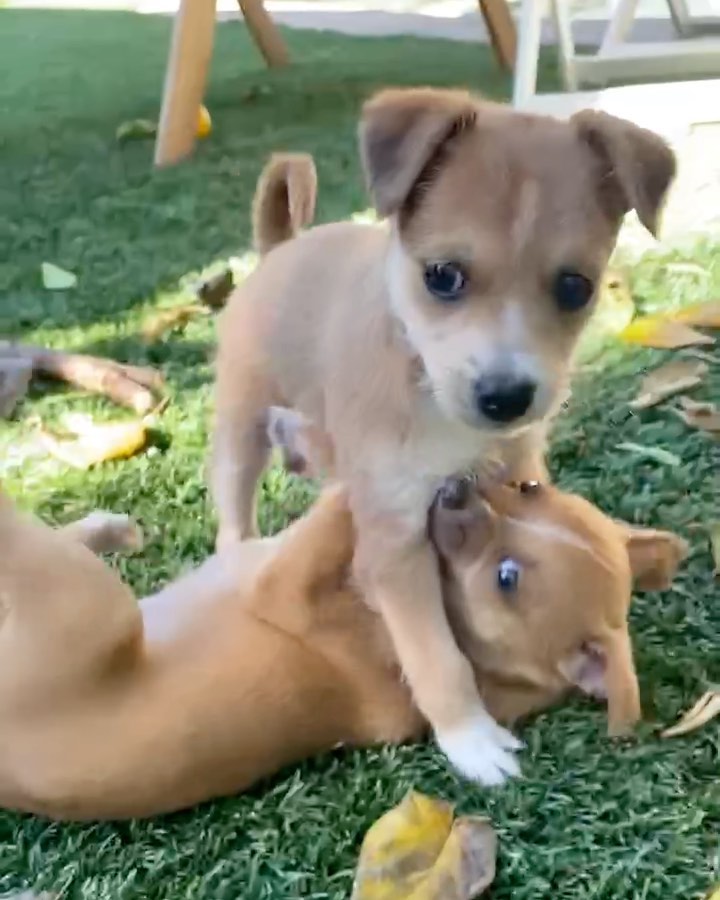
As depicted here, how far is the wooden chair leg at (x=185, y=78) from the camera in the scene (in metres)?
4.29

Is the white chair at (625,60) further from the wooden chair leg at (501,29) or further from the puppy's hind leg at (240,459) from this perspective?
the puppy's hind leg at (240,459)

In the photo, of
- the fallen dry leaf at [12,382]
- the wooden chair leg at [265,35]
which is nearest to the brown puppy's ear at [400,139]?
the fallen dry leaf at [12,382]

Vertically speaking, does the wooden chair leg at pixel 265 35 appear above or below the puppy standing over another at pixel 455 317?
below

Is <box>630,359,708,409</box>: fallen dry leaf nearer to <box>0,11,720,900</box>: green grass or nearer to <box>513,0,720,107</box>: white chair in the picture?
<box>0,11,720,900</box>: green grass

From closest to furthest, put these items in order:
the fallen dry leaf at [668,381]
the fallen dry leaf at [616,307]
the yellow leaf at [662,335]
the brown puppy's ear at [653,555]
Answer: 1. the brown puppy's ear at [653,555]
2. the fallen dry leaf at [668,381]
3. the yellow leaf at [662,335]
4. the fallen dry leaf at [616,307]

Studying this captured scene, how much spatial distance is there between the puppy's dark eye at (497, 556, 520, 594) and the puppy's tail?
33.3 inches

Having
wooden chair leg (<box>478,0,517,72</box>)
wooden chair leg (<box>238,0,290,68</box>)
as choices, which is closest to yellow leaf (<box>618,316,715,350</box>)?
wooden chair leg (<box>478,0,517,72</box>)

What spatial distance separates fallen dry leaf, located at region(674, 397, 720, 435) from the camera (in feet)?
8.34

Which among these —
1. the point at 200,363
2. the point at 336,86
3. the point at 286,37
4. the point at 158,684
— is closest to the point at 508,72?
the point at 336,86

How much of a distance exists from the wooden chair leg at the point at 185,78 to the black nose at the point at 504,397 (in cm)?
294

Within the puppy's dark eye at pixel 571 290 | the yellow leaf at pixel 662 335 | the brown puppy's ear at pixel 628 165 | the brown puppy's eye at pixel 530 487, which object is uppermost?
the brown puppy's ear at pixel 628 165

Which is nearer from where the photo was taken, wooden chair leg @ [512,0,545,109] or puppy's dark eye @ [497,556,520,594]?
puppy's dark eye @ [497,556,520,594]

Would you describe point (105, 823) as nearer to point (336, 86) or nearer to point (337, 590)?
point (337, 590)

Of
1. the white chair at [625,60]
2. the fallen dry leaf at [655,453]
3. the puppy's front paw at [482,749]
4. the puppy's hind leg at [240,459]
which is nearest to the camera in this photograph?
the puppy's front paw at [482,749]
